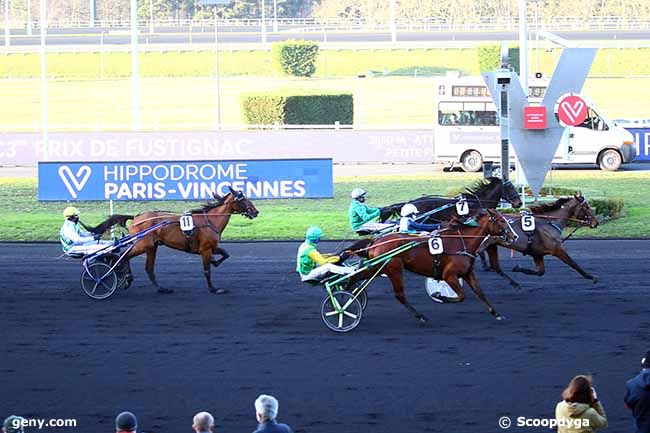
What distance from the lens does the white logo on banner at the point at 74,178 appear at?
71.5 feet

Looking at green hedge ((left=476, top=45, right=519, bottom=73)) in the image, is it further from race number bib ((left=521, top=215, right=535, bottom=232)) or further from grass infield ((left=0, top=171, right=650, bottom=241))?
race number bib ((left=521, top=215, right=535, bottom=232))

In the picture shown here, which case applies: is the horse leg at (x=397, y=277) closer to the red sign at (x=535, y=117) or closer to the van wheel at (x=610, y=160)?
the red sign at (x=535, y=117)

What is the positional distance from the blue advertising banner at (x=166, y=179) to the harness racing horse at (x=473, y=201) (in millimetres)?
7032

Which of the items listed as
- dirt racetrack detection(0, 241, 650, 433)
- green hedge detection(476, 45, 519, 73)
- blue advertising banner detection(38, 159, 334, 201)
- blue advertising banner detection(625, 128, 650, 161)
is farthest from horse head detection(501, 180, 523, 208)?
Answer: green hedge detection(476, 45, 519, 73)

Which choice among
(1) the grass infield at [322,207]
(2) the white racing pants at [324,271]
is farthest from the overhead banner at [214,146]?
(2) the white racing pants at [324,271]

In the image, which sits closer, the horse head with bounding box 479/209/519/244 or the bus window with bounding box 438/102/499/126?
the horse head with bounding box 479/209/519/244

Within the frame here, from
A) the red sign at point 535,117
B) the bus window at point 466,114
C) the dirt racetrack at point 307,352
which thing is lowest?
the dirt racetrack at point 307,352

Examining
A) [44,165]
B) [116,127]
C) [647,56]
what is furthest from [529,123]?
[647,56]

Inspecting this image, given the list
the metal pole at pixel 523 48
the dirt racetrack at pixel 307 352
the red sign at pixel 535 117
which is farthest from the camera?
the metal pole at pixel 523 48

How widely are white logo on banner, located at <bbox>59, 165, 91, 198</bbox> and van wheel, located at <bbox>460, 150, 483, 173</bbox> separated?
11.4 meters

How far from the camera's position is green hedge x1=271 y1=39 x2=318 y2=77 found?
51.0 metres

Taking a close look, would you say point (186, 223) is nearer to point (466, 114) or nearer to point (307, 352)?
point (307, 352)

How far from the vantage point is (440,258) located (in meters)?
12.0

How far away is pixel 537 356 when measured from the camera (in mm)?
10594
